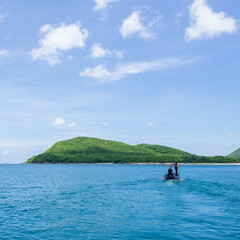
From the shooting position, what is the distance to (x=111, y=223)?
28578 mm

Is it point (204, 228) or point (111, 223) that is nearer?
point (204, 228)

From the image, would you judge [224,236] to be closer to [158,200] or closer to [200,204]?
[200,204]

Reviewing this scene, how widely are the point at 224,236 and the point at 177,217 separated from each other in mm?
8026

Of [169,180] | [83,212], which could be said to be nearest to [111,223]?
[83,212]

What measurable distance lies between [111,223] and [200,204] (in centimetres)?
1786

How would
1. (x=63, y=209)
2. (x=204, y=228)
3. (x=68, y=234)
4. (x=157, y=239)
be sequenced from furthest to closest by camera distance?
(x=63, y=209) < (x=204, y=228) < (x=68, y=234) < (x=157, y=239)

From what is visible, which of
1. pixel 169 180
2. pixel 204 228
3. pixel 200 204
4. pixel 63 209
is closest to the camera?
pixel 204 228

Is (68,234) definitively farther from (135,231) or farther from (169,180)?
(169,180)

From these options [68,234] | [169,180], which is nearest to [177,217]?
[68,234]

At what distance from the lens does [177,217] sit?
31.1 m

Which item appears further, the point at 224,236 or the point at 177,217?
the point at 177,217

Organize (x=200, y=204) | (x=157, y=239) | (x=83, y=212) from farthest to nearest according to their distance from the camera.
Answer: (x=200, y=204)
(x=83, y=212)
(x=157, y=239)

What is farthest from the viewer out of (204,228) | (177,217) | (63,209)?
(63,209)

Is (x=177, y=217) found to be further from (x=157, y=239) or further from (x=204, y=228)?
(x=157, y=239)
